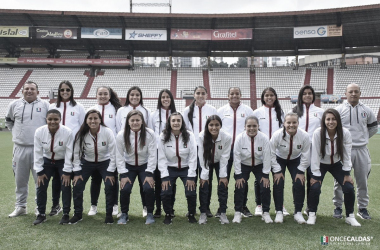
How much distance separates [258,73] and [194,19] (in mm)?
8330

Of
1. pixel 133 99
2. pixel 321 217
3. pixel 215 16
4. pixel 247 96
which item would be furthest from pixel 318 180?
pixel 247 96

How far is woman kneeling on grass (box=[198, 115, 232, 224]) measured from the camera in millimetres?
4090

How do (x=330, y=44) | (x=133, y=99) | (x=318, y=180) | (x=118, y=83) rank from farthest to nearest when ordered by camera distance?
Answer: (x=118, y=83) → (x=330, y=44) → (x=133, y=99) → (x=318, y=180)

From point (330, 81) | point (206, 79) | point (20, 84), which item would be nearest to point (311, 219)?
point (206, 79)

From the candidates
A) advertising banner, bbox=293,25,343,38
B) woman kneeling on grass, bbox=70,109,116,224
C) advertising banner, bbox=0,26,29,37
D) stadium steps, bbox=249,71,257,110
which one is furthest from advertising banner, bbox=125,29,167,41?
woman kneeling on grass, bbox=70,109,116,224

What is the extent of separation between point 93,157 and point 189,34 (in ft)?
67.7

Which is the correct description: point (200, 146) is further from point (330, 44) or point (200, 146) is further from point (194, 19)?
point (330, 44)

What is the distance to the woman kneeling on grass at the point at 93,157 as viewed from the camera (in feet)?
13.4

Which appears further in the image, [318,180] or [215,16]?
→ [215,16]

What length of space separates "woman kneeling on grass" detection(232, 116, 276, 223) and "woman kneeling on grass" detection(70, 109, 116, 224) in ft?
5.77

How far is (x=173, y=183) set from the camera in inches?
167

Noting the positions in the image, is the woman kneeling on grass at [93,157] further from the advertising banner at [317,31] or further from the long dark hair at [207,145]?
the advertising banner at [317,31]

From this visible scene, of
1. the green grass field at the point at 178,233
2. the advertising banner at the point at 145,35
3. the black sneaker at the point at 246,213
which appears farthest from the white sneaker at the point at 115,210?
the advertising banner at the point at 145,35

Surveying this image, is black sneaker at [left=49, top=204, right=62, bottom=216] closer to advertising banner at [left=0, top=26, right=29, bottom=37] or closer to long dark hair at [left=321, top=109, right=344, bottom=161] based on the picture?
long dark hair at [left=321, top=109, right=344, bottom=161]
